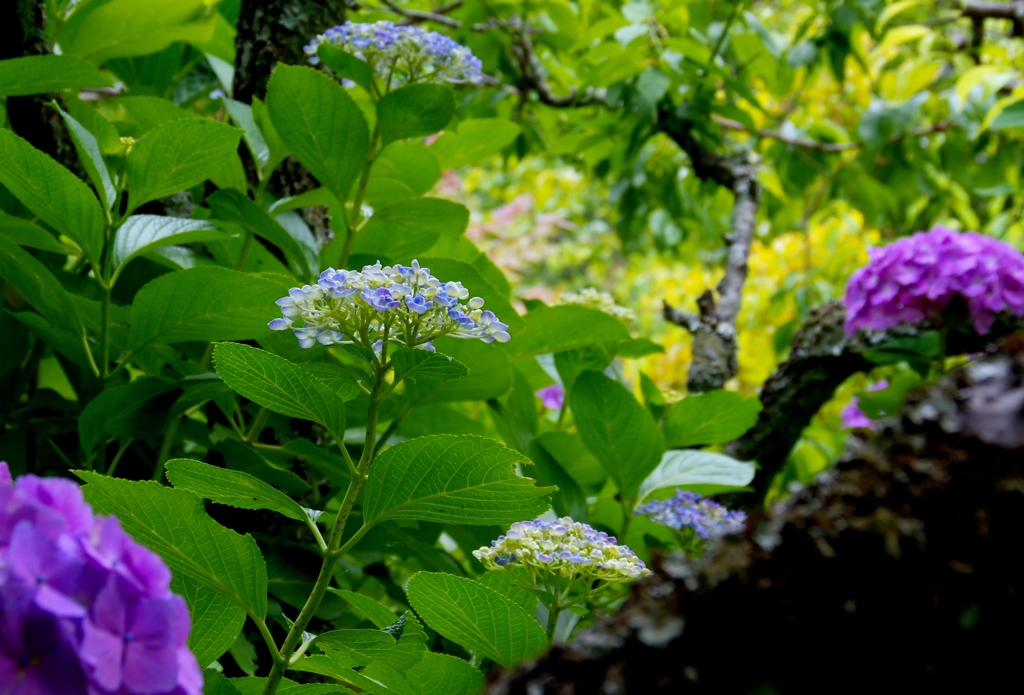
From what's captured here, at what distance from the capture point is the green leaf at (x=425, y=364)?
64cm

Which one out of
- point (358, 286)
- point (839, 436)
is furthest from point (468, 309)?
point (839, 436)

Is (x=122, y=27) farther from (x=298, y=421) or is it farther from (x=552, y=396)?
(x=552, y=396)

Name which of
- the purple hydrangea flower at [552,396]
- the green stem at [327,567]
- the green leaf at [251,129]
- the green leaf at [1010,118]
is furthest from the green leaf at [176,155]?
the green leaf at [1010,118]

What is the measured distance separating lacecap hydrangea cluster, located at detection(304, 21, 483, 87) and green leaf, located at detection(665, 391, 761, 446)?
525 mm

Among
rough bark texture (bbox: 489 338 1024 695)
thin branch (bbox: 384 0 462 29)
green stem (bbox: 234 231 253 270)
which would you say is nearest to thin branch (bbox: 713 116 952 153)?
thin branch (bbox: 384 0 462 29)

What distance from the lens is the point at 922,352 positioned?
1.58m

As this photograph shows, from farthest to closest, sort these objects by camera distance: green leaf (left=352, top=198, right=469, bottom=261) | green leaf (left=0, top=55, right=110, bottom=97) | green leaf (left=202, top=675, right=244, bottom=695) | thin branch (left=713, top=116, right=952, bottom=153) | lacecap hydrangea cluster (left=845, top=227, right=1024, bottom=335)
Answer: thin branch (left=713, top=116, right=952, bottom=153)
lacecap hydrangea cluster (left=845, top=227, right=1024, bottom=335)
green leaf (left=352, top=198, right=469, bottom=261)
green leaf (left=0, top=55, right=110, bottom=97)
green leaf (left=202, top=675, right=244, bottom=695)

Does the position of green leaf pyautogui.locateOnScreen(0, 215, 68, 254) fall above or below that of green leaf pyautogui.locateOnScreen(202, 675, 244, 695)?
above

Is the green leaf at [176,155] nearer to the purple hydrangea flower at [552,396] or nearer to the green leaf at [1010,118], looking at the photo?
the purple hydrangea flower at [552,396]

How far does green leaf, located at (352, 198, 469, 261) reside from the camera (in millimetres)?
1019

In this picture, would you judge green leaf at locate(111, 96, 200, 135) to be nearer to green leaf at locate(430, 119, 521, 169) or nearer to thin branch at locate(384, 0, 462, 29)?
green leaf at locate(430, 119, 521, 169)

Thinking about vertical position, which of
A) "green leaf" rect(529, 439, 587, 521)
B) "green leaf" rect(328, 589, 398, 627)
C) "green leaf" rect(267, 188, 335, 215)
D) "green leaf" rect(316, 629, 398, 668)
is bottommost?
"green leaf" rect(529, 439, 587, 521)

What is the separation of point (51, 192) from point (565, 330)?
0.57 meters

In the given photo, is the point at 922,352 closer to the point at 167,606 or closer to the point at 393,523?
the point at 393,523
